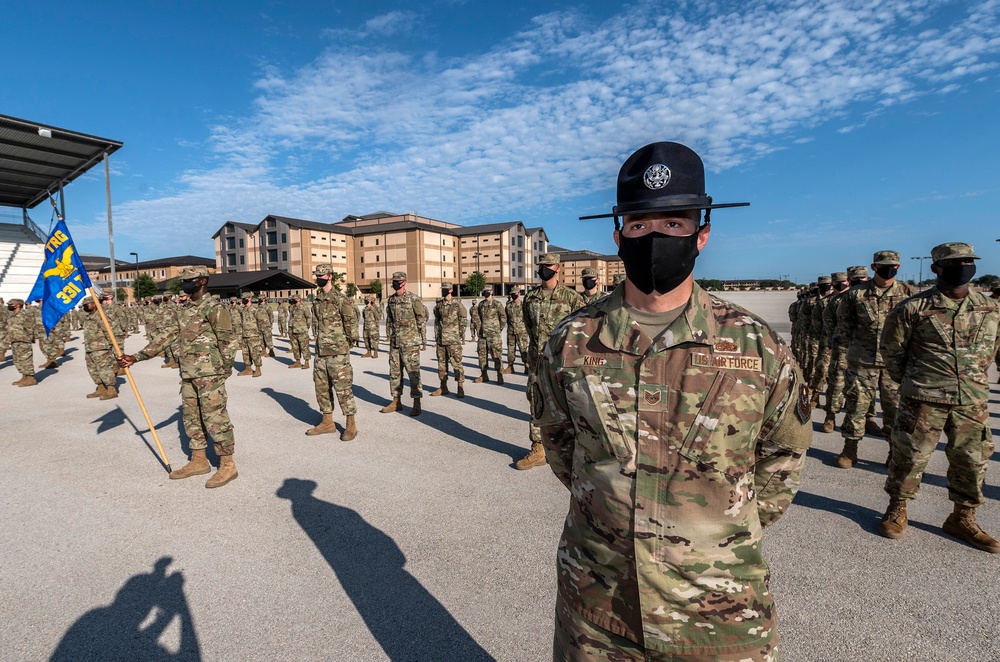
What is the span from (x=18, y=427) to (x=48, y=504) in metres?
4.30

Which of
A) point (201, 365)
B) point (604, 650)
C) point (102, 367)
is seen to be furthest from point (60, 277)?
point (604, 650)

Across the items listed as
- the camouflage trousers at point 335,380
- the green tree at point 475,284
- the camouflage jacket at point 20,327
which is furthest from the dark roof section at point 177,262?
the camouflage trousers at point 335,380

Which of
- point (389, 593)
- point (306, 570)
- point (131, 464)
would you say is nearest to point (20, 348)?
point (131, 464)

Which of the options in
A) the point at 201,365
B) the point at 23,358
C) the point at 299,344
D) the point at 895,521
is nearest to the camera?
the point at 895,521

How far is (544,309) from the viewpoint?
20.0ft

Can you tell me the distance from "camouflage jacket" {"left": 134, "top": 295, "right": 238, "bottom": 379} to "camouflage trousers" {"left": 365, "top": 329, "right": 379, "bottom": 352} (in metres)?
9.41

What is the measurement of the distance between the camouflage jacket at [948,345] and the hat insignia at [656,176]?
12.1 feet

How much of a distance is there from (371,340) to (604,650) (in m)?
14.9

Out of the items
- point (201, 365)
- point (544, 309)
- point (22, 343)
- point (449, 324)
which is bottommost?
point (22, 343)

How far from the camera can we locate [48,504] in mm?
4672

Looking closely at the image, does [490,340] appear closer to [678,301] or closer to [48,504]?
[48,504]

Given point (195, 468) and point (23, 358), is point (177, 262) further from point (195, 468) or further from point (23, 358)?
point (195, 468)

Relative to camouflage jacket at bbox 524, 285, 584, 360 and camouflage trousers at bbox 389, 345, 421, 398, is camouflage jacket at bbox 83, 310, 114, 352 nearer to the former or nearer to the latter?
camouflage trousers at bbox 389, 345, 421, 398

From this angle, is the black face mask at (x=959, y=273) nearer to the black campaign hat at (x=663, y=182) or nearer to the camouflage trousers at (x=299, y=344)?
the black campaign hat at (x=663, y=182)
